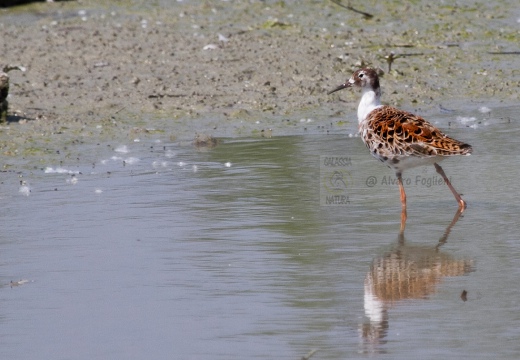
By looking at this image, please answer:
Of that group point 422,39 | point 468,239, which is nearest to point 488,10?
point 422,39

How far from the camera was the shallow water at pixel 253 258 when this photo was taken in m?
6.40

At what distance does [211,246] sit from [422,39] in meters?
9.53

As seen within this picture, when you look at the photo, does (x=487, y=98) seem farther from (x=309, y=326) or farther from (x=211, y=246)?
(x=309, y=326)

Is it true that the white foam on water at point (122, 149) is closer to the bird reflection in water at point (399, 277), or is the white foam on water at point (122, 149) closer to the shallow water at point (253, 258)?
the shallow water at point (253, 258)

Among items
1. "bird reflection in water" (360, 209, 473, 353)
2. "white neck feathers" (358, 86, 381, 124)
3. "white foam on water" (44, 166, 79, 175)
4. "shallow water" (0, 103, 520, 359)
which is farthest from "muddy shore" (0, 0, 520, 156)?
"bird reflection in water" (360, 209, 473, 353)

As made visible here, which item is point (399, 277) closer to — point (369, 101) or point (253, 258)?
point (253, 258)

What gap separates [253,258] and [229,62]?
818 centimetres

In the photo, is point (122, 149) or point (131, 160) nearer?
point (131, 160)

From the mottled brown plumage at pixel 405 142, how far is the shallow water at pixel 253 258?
0.42m

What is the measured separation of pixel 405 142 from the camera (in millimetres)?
9789

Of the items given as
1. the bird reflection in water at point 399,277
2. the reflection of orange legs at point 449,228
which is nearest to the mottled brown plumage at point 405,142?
the reflection of orange legs at point 449,228

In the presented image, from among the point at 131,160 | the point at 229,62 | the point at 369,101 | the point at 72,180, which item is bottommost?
the point at 72,180

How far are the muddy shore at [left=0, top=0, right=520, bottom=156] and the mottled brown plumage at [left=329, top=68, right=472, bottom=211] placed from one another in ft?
10.2

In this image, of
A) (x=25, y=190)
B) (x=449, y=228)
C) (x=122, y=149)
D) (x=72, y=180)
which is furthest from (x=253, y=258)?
(x=122, y=149)
